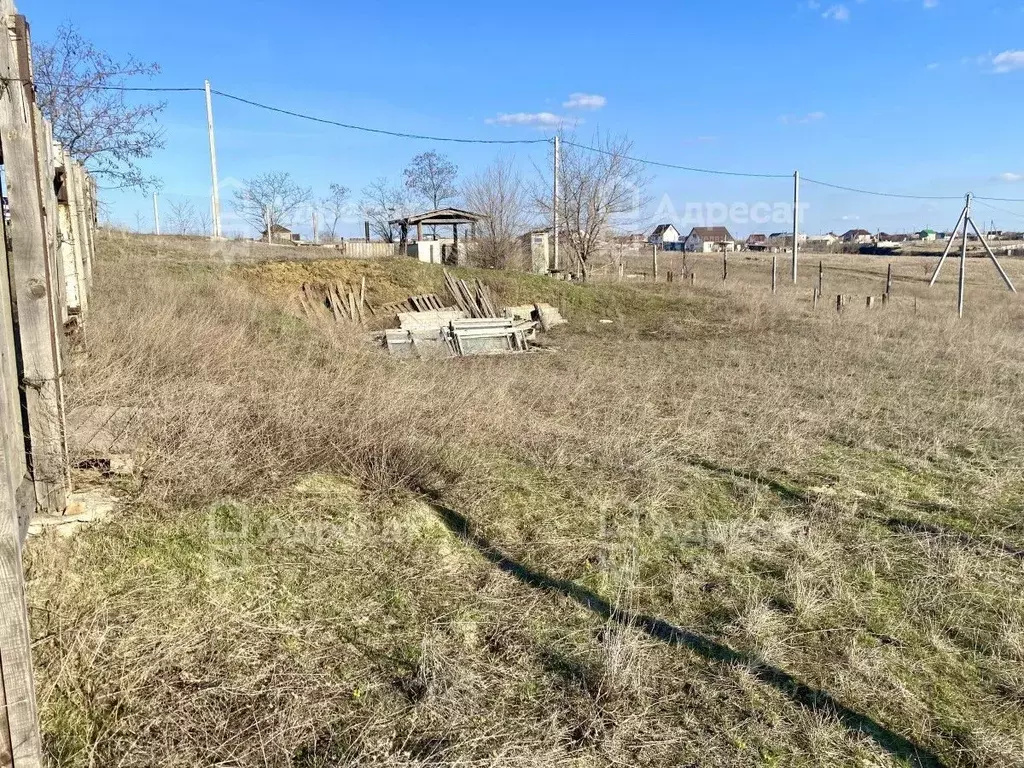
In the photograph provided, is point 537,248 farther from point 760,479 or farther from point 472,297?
point 760,479

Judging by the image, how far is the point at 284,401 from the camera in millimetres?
4996

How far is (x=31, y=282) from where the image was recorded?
2.93 metres

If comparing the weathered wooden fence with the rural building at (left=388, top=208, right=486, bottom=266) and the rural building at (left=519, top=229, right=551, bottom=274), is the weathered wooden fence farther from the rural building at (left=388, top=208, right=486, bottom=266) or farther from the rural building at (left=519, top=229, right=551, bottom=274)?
the rural building at (left=519, top=229, right=551, bottom=274)

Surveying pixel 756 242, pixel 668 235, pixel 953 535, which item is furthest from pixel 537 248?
pixel 668 235

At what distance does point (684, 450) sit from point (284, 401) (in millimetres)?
3412

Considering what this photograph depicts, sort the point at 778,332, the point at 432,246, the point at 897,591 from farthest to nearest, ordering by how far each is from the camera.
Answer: the point at 432,246, the point at 778,332, the point at 897,591

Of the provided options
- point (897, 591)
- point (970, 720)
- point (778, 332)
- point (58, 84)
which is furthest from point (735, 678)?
point (58, 84)

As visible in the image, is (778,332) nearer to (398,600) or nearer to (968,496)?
(968,496)

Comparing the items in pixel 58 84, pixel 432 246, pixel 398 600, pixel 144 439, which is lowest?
pixel 398 600

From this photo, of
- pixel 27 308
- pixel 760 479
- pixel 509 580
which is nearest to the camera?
pixel 27 308

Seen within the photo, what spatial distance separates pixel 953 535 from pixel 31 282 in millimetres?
5391

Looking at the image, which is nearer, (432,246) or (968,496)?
(968,496)

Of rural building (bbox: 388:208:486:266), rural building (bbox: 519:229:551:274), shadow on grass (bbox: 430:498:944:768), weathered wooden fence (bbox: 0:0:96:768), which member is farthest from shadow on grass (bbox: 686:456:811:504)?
rural building (bbox: 519:229:551:274)

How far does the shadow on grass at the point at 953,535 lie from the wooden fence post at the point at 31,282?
4.95m
